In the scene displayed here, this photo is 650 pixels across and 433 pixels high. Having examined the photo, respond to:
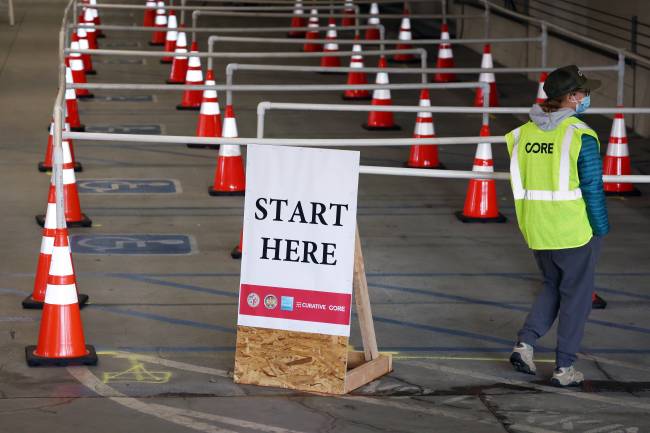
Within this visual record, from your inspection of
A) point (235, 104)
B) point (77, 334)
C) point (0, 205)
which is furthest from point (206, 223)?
point (235, 104)

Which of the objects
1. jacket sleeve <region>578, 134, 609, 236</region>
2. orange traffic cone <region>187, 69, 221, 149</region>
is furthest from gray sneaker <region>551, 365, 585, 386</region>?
orange traffic cone <region>187, 69, 221, 149</region>

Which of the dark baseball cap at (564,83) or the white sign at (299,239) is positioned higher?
the dark baseball cap at (564,83)

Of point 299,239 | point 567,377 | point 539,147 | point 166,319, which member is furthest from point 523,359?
point 166,319

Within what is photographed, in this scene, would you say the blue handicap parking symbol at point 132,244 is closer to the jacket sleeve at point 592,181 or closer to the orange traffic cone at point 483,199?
the orange traffic cone at point 483,199

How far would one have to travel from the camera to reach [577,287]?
7.23 m

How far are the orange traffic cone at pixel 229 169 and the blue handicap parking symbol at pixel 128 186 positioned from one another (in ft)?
1.74

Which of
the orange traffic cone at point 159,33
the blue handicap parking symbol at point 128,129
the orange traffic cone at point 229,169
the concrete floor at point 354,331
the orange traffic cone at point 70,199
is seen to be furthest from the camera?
the orange traffic cone at point 159,33

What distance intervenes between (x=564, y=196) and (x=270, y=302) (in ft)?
5.71

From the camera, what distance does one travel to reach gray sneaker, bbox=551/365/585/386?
7.24 m

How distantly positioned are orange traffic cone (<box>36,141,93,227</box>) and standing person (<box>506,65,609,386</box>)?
4.61 meters

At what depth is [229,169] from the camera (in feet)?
39.9

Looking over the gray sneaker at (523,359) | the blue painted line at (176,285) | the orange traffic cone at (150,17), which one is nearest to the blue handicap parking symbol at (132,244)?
the blue painted line at (176,285)

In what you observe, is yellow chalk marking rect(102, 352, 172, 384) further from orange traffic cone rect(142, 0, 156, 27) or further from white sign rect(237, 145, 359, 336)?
orange traffic cone rect(142, 0, 156, 27)

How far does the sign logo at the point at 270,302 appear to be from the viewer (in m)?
7.23
